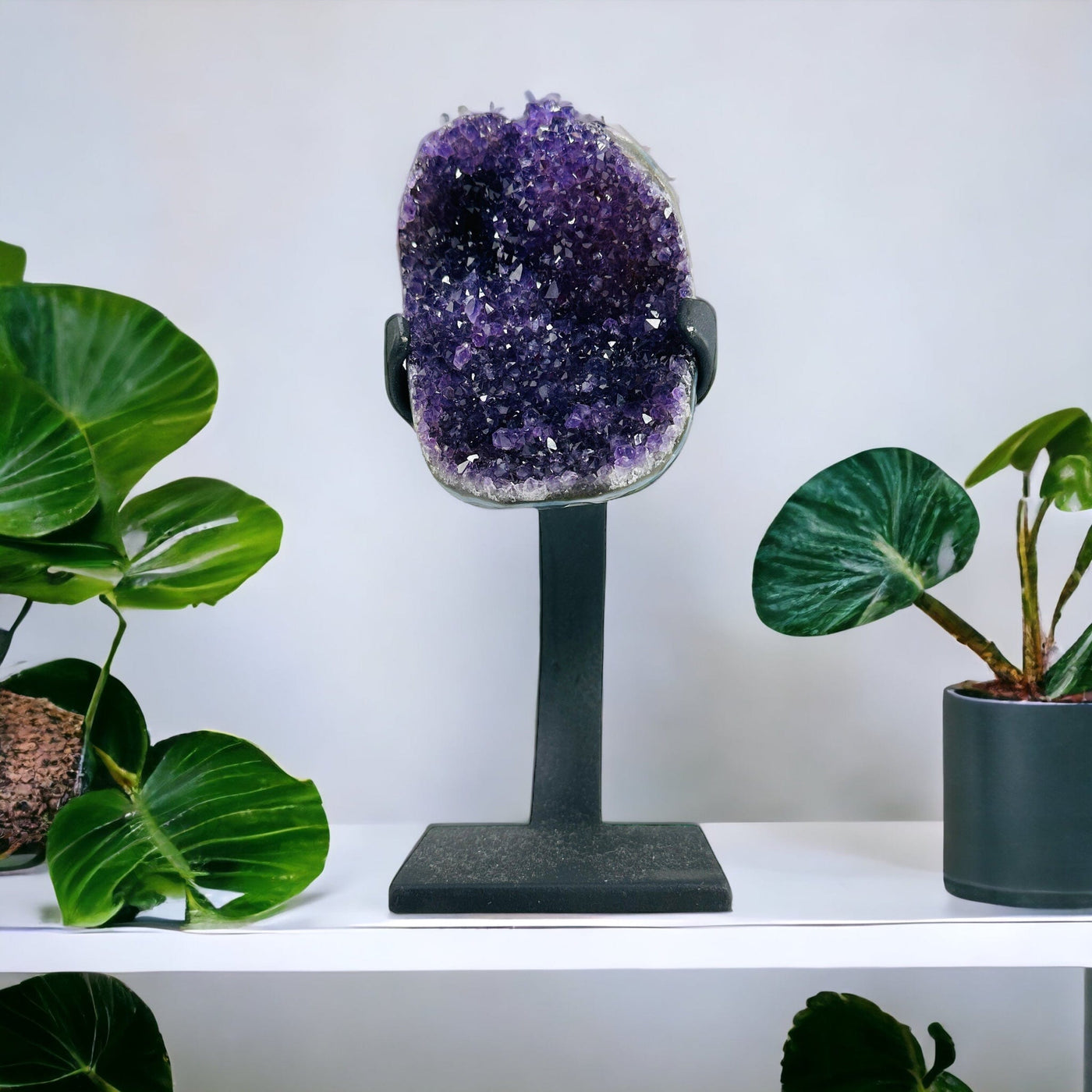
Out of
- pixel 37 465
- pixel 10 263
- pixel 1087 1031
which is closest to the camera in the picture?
pixel 37 465

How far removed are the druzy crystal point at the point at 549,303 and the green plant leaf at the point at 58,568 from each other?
219mm

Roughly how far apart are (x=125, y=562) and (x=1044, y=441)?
1.88 feet

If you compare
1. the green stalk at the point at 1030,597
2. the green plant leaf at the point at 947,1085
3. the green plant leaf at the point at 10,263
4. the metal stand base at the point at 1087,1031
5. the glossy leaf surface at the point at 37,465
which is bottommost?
the metal stand base at the point at 1087,1031

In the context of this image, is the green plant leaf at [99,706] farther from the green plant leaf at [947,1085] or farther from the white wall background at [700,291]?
the green plant leaf at [947,1085]

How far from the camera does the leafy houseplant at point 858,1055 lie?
2.41 feet

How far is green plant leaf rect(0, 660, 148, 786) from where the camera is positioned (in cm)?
69

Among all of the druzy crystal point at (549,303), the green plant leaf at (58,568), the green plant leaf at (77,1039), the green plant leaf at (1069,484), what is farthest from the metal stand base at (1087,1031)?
the green plant leaf at (58,568)

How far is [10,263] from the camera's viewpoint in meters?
0.70

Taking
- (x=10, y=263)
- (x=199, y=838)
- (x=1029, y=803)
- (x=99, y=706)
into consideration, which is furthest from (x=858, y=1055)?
(x=10, y=263)

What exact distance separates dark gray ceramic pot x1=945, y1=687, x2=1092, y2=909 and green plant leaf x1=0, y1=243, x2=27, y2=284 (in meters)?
0.68

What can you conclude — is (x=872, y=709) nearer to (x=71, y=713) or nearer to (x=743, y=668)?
(x=743, y=668)

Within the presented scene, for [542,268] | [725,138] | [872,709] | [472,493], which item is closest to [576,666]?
[472,493]

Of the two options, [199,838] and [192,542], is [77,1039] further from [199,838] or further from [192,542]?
[192,542]

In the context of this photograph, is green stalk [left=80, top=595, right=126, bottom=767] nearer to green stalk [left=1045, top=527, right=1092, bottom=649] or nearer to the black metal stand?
the black metal stand
